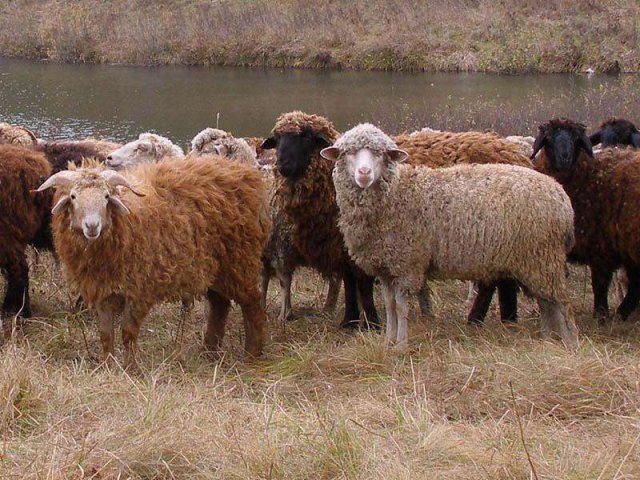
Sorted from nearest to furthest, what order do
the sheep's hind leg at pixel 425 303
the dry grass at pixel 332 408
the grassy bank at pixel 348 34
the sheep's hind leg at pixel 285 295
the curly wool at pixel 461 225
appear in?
1. the dry grass at pixel 332 408
2. the curly wool at pixel 461 225
3. the sheep's hind leg at pixel 425 303
4. the sheep's hind leg at pixel 285 295
5. the grassy bank at pixel 348 34

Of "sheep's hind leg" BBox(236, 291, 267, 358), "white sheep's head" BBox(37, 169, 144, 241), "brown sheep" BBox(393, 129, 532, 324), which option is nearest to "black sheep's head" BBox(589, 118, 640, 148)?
"brown sheep" BBox(393, 129, 532, 324)

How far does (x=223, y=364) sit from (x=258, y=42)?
88.4 ft

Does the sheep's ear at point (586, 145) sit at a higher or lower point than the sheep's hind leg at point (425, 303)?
higher

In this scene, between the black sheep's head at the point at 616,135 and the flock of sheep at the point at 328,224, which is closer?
the flock of sheep at the point at 328,224

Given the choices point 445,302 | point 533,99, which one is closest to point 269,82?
point 533,99

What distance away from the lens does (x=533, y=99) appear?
69.0 feet

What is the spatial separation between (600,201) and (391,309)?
2.01m

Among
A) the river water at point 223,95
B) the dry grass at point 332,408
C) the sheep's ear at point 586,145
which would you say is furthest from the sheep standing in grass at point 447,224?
the river water at point 223,95

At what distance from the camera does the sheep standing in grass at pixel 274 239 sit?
23.7 feet

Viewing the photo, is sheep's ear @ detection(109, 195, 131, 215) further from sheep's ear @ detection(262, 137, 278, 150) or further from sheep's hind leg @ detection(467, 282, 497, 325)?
sheep's hind leg @ detection(467, 282, 497, 325)

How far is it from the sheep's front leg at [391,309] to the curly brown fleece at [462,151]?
1.67 metres

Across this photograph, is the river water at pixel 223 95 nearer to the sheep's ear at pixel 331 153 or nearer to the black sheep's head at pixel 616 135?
the black sheep's head at pixel 616 135

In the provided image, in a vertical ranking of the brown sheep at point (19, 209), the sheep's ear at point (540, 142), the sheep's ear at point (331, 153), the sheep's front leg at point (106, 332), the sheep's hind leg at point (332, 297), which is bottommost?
the sheep's hind leg at point (332, 297)

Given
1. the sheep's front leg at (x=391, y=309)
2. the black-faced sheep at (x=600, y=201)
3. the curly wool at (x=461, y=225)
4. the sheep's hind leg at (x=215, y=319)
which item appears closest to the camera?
the curly wool at (x=461, y=225)
